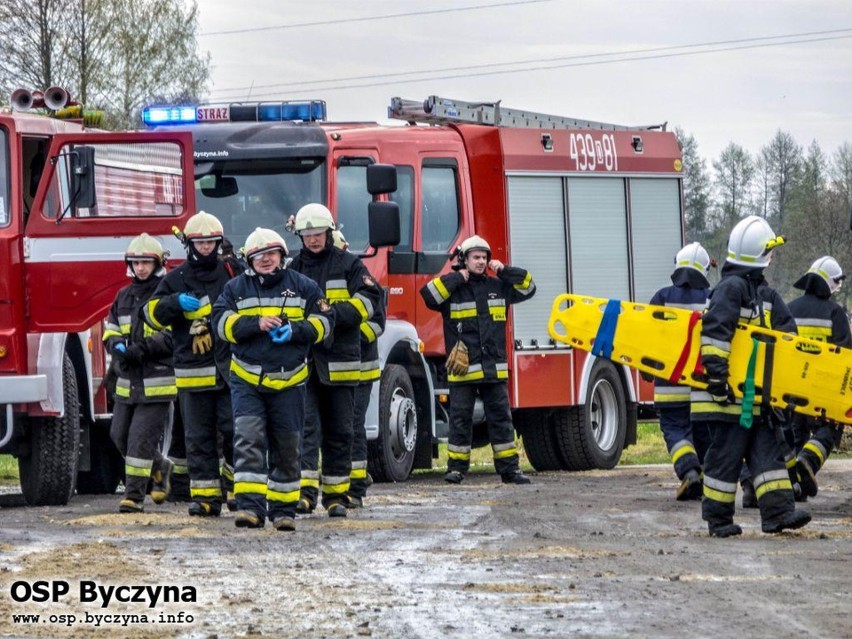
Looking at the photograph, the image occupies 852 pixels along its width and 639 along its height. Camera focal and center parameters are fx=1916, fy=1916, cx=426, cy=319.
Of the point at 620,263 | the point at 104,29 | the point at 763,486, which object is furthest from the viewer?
the point at 104,29

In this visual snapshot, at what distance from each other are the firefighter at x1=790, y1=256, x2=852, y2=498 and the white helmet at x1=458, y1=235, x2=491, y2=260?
2.65 meters

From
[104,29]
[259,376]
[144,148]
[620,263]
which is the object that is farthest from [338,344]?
[104,29]

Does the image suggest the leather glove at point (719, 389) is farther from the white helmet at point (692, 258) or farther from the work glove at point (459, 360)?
the work glove at point (459, 360)

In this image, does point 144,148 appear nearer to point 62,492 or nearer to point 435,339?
point 62,492

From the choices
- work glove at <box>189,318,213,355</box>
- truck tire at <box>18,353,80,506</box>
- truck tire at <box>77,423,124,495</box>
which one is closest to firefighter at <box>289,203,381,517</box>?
work glove at <box>189,318,213,355</box>

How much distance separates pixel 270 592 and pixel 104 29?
3164 centimetres

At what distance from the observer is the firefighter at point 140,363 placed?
484 inches

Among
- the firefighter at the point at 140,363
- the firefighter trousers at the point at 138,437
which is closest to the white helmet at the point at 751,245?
the firefighter at the point at 140,363

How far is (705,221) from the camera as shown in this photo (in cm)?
10544

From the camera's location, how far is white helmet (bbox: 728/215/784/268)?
10.8 meters

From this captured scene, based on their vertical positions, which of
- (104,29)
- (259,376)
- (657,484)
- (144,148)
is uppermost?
(104,29)

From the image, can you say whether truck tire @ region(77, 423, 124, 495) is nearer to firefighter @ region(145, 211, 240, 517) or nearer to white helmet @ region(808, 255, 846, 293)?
firefighter @ region(145, 211, 240, 517)

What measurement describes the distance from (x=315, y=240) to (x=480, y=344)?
334 cm

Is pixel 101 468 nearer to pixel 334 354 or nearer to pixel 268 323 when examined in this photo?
pixel 334 354
